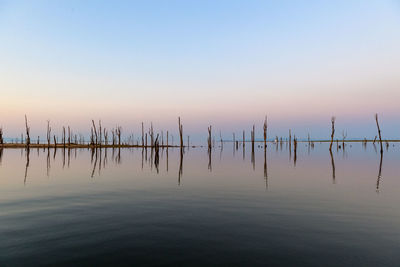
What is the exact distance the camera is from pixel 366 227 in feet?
24.3

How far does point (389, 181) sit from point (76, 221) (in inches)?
701

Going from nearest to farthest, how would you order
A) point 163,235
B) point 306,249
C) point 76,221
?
point 306,249
point 163,235
point 76,221

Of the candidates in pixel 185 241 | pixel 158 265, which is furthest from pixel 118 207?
pixel 158 265

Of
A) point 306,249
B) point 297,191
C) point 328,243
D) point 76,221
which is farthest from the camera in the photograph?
point 297,191

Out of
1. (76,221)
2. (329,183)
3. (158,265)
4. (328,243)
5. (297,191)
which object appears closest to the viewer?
(158,265)

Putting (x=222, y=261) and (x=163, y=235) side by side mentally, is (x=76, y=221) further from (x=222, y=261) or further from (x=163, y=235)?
(x=222, y=261)

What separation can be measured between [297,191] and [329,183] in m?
3.88

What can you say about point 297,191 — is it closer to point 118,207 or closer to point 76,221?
point 118,207

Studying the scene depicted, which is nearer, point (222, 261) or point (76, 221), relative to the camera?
point (222, 261)

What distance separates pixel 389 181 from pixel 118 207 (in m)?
16.4

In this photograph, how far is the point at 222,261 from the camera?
5070mm

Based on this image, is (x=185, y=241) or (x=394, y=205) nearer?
(x=185, y=241)

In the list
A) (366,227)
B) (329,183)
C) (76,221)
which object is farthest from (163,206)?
(329,183)

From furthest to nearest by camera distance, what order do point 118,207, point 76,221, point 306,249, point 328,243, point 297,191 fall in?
point 297,191
point 118,207
point 76,221
point 328,243
point 306,249
